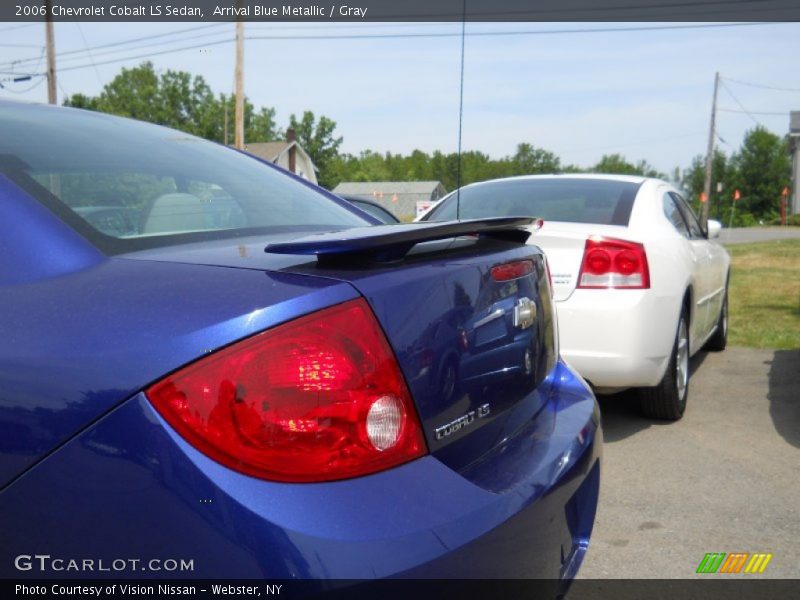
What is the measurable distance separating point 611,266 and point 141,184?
2805mm

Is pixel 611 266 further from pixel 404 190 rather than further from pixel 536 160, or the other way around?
pixel 536 160

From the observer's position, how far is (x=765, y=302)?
11.0 metres

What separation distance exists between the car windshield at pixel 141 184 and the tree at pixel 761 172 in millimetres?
85803

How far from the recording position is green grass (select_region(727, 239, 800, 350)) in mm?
7906

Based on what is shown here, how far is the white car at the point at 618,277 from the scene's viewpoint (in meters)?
4.21

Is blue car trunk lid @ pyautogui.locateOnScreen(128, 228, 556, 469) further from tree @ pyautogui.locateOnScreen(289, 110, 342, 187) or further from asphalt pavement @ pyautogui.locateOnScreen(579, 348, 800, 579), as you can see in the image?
tree @ pyautogui.locateOnScreen(289, 110, 342, 187)

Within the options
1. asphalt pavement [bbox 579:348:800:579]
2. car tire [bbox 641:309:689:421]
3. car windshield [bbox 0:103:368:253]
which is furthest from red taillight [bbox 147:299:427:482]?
car tire [bbox 641:309:689:421]

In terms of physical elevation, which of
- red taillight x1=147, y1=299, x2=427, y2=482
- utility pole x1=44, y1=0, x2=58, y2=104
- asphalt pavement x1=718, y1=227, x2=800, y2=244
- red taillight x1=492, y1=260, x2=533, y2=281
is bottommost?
asphalt pavement x1=718, y1=227, x2=800, y2=244

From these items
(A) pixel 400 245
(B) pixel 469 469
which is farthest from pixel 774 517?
(A) pixel 400 245

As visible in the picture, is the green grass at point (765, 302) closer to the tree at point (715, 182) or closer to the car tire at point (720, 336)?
the car tire at point (720, 336)

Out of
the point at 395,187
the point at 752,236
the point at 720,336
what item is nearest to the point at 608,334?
the point at 720,336

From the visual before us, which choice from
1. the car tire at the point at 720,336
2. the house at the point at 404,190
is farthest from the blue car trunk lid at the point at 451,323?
the house at the point at 404,190

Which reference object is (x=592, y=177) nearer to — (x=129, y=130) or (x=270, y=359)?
(x=129, y=130)

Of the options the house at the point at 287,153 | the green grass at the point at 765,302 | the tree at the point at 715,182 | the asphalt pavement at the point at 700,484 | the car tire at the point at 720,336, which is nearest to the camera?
the asphalt pavement at the point at 700,484
